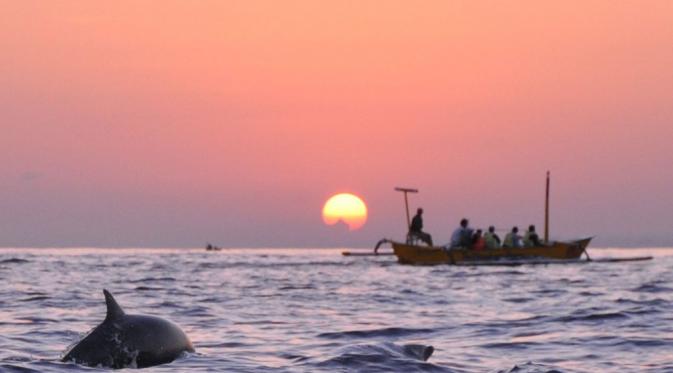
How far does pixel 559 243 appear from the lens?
189 feet

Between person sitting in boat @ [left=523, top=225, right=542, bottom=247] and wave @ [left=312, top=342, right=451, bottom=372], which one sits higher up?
person sitting in boat @ [left=523, top=225, right=542, bottom=247]

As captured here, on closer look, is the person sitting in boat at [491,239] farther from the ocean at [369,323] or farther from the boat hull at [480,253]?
the ocean at [369,323]

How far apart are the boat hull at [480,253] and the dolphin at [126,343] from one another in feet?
133

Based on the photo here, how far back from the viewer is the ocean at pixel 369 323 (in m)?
14.2

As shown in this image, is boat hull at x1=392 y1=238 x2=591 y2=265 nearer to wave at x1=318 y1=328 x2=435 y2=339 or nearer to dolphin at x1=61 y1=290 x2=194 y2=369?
wave at x1=318 y1=328 x2=435 y2=339

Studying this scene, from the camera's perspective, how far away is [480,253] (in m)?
53.6

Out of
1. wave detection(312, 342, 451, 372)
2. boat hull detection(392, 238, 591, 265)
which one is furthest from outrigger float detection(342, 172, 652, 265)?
wave detection(312, 342, 451, 372)

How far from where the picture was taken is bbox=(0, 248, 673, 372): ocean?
1417 cm

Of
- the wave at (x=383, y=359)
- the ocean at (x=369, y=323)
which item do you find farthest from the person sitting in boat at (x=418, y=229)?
the wave at (x=383, y=359)

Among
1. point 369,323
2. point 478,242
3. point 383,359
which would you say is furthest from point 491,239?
point 383,359

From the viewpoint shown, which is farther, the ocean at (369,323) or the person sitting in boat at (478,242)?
the person sitting in boat at (478,242)

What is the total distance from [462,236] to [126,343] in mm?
42479

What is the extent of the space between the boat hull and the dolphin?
4055 centimetres

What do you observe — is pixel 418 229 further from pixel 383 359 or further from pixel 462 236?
pixel 383 359
